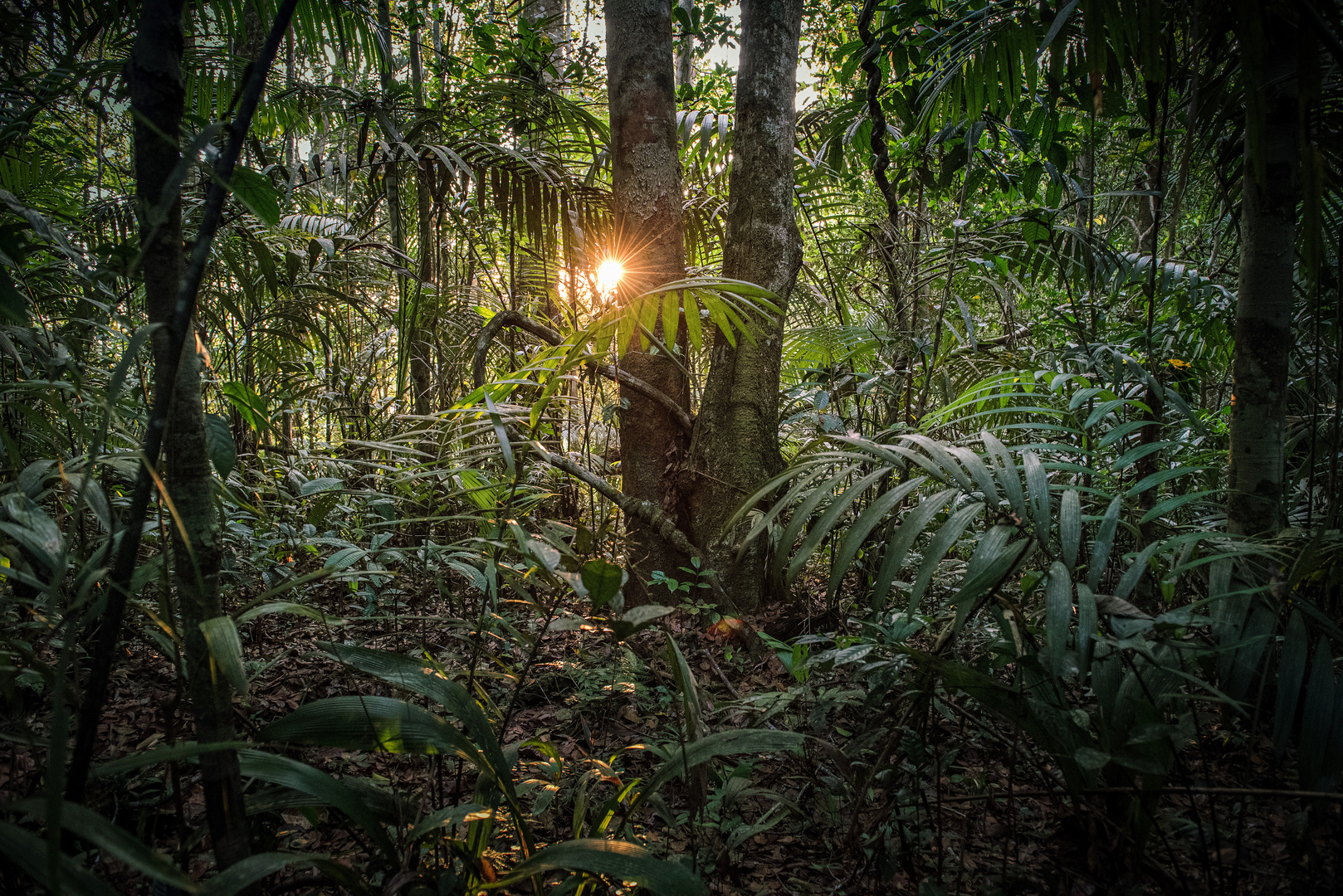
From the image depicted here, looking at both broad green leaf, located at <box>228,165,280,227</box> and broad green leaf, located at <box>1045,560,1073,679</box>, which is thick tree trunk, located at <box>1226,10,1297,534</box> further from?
broad green leaf, located at <box>228,165,280,227</box>

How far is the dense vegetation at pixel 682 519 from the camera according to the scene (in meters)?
0.81

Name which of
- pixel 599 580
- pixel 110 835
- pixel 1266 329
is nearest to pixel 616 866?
pixel 599 580

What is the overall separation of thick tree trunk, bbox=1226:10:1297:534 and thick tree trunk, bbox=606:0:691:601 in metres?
1.67

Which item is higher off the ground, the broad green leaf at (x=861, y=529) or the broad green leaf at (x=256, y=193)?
the broad green leaf at (x=256, y=193)

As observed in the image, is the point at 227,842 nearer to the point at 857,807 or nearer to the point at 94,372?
the point at 857,807

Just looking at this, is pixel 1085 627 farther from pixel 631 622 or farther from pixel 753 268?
pixel 753 268

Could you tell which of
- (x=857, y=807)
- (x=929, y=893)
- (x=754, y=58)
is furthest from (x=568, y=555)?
(x=754, y=58)

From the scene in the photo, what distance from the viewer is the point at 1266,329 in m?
1.35

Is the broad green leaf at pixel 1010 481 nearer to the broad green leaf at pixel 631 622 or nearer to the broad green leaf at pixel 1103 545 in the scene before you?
the broad green leaf at pixel 1103 545

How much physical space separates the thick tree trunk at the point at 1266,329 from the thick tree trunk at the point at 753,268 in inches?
51.2

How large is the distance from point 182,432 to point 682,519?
1.87 m

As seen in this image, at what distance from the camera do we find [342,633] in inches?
75.2

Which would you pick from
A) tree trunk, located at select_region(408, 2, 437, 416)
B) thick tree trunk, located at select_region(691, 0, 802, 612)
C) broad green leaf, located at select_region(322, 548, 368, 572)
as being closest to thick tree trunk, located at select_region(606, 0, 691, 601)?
thick tree trunk, located at select_region(691, 0, 802, 612)

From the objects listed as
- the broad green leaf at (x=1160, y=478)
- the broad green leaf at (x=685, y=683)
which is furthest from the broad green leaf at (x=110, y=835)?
the broad green leaf at (x=1160, y=478)
